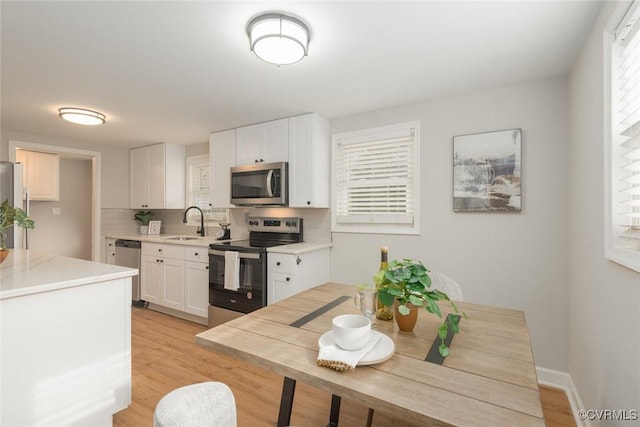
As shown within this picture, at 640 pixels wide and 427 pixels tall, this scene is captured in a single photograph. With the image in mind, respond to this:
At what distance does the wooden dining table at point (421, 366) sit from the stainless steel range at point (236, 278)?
62.7 inches

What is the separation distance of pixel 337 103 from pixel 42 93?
8.42ft

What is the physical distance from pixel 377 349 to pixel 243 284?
2290mm

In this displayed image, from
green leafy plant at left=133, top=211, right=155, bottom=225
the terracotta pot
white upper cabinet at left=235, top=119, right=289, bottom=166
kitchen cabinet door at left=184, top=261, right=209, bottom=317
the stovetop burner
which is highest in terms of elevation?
white upper cabinet at left=235, top=119, right=289, bottom=166

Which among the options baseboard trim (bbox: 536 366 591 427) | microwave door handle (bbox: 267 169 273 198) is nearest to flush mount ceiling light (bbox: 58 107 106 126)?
microwave door handle (bbox: 267 169 273 198)

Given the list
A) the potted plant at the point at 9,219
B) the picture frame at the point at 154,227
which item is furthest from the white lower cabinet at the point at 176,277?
the potted plant at the point at 9,219

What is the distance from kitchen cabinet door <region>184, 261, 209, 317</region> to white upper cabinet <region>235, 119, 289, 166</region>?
4.26 feet

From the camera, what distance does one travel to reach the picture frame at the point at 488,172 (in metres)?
2.39

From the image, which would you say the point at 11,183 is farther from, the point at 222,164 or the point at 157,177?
the point at 222,164

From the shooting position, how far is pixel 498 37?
→ 1.80 meters

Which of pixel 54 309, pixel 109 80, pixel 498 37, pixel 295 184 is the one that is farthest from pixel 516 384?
pixel 109 80

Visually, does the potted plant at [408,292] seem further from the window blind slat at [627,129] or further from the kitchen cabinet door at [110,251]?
the kitchen cabinet door at [110,251]

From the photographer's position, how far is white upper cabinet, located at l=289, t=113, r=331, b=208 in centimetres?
312

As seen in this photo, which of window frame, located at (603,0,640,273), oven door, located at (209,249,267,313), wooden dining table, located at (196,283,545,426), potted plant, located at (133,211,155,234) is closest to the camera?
wooden dining table, located at (196,283,545,426)

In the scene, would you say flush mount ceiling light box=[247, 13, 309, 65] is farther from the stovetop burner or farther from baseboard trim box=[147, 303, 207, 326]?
baseboard trim box=[147, 303, 207, 326]
